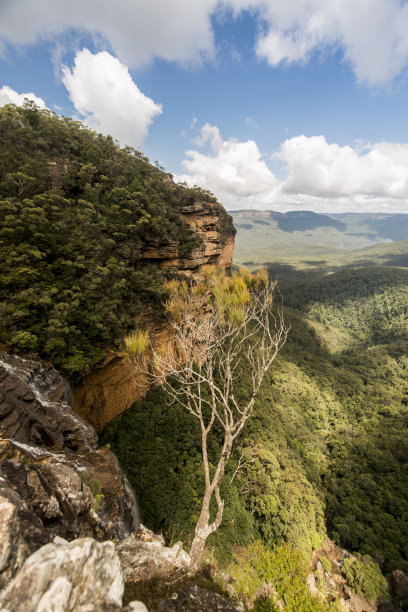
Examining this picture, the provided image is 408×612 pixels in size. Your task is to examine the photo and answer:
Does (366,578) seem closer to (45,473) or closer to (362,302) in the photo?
(45,473)

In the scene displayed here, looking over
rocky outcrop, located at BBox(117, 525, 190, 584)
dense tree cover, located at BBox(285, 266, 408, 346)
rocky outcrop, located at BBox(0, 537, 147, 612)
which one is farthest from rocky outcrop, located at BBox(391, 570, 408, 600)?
dense tree cover, located at BBox(285, 266, 408, 346)

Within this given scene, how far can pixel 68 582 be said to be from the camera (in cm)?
317

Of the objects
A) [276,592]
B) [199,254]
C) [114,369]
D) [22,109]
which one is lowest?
[276,592]

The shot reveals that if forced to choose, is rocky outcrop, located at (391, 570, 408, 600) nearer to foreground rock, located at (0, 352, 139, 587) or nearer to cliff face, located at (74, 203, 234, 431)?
foreground rock, located at (0, 352, 139, 587)

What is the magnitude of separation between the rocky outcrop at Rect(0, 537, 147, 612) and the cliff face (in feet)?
20.7

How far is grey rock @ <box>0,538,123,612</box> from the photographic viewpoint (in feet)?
9.36

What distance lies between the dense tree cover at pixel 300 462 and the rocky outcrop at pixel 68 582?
10.6m

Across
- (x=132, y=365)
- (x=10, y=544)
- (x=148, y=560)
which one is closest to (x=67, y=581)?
(x=10, y=544)

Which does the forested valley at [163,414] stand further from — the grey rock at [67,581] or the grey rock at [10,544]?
the grey rock at [10,544]

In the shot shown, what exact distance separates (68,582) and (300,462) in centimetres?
3187

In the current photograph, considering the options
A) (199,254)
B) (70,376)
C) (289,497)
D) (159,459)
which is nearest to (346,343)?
(289,497)

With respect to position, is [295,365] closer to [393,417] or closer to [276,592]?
[393,417]

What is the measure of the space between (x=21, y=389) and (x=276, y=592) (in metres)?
12.4

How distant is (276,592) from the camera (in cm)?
837
